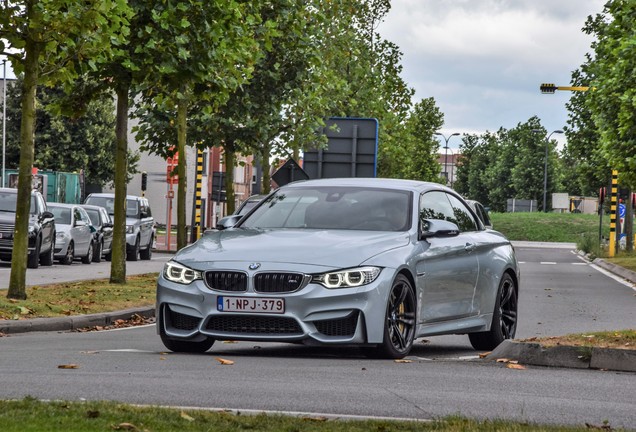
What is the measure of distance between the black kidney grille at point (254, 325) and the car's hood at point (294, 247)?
1.43 feet

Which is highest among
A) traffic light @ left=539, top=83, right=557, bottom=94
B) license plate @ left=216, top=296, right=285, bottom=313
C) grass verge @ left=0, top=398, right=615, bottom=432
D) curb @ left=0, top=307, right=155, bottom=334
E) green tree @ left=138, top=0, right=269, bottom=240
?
traffic light @ left=539, top=83, right=557, bottom=94

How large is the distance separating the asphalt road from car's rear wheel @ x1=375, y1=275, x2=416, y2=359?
175 millimetres

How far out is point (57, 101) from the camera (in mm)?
23484

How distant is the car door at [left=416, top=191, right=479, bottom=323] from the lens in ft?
38.6

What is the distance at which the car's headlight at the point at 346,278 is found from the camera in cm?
1066

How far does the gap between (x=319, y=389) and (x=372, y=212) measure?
3283mm

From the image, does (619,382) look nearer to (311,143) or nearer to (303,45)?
(303,45)

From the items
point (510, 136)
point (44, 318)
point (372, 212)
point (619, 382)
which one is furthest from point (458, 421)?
point (510, 136)

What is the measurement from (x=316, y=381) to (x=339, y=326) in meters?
1.39

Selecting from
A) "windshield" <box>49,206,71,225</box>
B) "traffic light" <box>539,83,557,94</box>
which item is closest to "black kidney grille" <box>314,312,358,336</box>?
"windshield" <box>49,206,71,225</box>

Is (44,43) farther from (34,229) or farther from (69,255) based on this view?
(69,255)

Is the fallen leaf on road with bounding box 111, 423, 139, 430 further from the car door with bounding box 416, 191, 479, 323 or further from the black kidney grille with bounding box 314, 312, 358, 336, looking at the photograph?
the car door with bounding box 416, 191, 479, 323

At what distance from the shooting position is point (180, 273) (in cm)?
1104

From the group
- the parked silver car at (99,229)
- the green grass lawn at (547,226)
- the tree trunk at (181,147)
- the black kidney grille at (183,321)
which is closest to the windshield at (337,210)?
the black kidney grille at (183,321)
